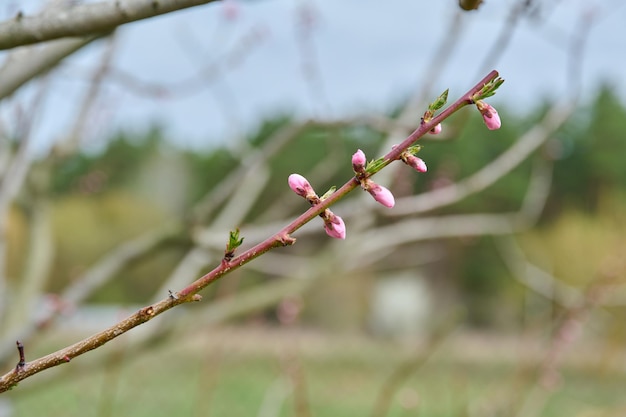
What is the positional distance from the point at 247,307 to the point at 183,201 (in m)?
19.3

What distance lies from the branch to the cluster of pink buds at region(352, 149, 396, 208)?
1.32 ft

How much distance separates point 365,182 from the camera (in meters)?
0.57

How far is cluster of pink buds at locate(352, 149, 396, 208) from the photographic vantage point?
569 mm

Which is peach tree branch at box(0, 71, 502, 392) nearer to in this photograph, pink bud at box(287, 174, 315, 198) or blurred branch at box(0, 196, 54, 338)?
pink bud at box(287, 174, 315, 198)

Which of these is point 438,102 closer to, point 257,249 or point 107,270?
point 257,249

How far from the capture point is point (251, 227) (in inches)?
98.9

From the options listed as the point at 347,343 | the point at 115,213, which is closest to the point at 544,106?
the point at 347,343

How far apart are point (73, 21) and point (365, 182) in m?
0.51

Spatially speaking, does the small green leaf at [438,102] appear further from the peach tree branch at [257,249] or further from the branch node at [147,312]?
the branch node at [147,312]

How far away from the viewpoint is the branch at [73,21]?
90 centimetres

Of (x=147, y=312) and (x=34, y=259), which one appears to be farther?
(x=34, y=259)

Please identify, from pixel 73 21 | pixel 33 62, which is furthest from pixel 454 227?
pixel 73 21

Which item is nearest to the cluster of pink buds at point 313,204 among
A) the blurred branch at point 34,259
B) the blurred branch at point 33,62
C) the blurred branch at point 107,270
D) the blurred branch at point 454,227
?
the blurred branch at point 33,62

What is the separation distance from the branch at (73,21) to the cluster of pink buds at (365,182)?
402mm
